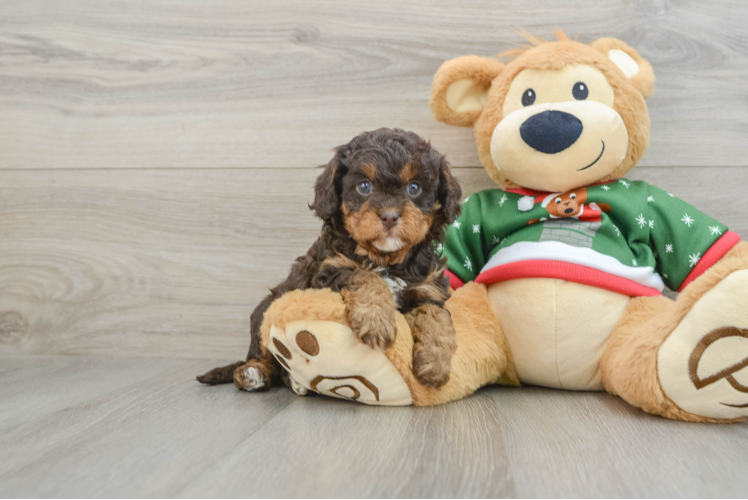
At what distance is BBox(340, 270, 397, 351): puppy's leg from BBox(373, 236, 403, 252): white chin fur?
8 cm

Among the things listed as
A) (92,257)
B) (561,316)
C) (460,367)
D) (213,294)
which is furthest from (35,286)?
(561,316)

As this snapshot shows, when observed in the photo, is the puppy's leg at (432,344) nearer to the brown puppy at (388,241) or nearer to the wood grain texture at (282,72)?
the brown puppy at (388,241)

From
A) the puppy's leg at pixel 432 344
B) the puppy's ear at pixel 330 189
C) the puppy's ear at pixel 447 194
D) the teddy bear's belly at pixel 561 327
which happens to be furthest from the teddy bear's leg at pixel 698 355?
the puppy's ear at pixel 330 189

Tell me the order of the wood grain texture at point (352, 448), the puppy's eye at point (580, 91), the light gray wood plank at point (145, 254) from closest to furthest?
1. the wood grain texture at point (352, 448)
2. the puppy's eye at point (580, 91)
3. the light gray wood plank at point (145, 254)

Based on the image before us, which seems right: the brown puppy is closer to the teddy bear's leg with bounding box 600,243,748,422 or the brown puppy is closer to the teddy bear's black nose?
the teddy bear's black nose

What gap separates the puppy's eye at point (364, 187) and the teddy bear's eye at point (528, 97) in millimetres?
566

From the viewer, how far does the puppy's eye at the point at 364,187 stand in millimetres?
1288

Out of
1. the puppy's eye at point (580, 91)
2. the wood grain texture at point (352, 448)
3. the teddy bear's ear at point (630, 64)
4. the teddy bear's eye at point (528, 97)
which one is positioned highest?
the teddy bear's ear at point (630, 64)

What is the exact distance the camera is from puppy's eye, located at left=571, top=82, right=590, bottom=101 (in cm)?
149

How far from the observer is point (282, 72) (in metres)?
1.98

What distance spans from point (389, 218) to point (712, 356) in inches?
28.3

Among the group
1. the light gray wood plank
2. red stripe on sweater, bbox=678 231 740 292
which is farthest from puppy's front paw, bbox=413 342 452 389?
the light gray wood plank

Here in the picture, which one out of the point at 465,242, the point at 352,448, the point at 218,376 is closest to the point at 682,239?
the point at 465,242

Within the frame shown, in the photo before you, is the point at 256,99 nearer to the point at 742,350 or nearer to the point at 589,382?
the point at 589,382
